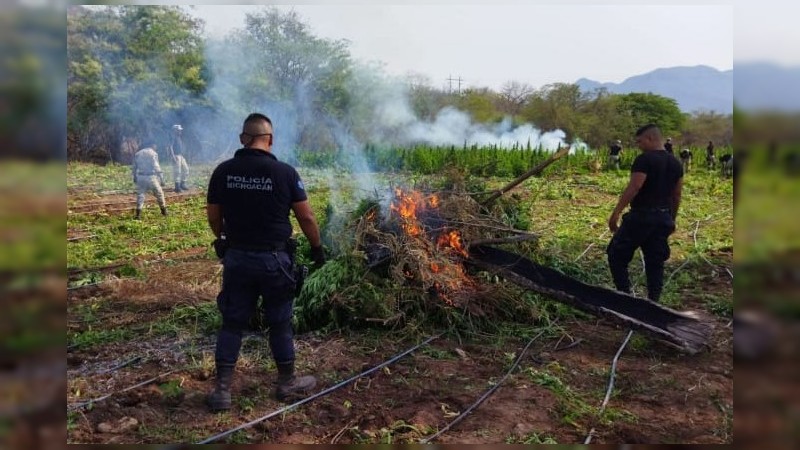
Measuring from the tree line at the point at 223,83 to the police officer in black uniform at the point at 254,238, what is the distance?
30.8 ft

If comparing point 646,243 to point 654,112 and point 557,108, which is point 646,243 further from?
point 557,108

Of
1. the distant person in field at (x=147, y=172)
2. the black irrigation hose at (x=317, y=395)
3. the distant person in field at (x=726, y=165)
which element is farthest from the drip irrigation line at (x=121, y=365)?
the distant person in field at (x=726, y=165)

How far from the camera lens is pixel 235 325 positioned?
4.02 metres

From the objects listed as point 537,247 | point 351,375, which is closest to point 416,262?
point 351,375

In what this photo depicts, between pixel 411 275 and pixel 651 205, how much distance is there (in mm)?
2477

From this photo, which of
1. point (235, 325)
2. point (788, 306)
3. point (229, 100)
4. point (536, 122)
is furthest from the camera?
point (536, 122)

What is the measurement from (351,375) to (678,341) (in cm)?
271

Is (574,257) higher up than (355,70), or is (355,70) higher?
(355,70)

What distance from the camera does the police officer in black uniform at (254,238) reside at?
3895 mm

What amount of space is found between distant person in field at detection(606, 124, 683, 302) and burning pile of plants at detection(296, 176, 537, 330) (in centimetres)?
103

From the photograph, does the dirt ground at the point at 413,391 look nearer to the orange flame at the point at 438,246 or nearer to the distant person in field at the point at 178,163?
the orange flame at the point at 438,246

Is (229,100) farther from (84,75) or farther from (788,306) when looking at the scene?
(788,306)

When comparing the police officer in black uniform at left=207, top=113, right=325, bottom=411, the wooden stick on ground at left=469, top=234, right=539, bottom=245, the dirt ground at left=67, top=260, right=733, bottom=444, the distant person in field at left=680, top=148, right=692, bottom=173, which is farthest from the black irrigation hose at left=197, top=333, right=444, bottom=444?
the distant person in field at left=680, top=148, right=692, bottom=173

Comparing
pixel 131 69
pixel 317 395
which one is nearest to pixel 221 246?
pixel 317 395
